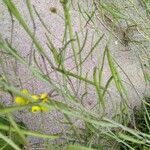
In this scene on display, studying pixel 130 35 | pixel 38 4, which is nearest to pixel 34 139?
pixel 38 4

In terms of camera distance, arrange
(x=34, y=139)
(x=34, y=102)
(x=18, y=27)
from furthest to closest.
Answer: (x=18, y=27)
(x=34, y=139)
(x=34, y=102)

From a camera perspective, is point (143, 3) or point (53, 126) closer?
point (53, 126)

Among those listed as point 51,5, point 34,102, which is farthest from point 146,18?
point 34,102

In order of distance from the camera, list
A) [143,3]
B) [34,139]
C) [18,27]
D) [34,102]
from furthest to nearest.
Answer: [143,3], [18,27], [34,139], [34,102]

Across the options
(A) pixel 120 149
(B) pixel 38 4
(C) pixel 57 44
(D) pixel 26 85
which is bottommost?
(A) pixel 120 149

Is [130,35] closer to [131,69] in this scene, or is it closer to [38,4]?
[131,69]

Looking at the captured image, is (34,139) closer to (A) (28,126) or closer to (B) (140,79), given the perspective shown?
(A) (28,126)

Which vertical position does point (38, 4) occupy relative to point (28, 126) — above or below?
above

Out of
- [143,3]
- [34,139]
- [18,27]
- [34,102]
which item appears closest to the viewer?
[34,102]

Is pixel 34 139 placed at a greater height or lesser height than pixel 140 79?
lesser
